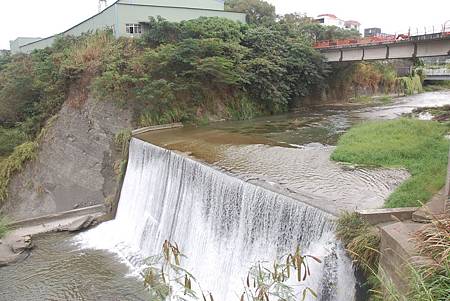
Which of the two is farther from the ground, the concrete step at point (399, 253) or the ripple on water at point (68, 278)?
the concrete step at point (399, 253)

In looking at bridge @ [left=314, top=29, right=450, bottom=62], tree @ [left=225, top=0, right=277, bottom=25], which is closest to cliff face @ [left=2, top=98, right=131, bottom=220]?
bridge @ [left=314, top=29, right=450, bottom=62]

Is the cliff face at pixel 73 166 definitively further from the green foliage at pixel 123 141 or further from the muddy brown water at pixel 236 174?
the muddy brown water at pixel 236 174

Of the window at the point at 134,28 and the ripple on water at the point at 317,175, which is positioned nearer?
the ripple on water at the point at 317,175

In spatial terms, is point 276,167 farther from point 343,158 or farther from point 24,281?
point 24,281

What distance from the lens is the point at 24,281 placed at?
9.89 meters

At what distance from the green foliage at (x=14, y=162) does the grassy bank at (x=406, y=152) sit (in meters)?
12.7

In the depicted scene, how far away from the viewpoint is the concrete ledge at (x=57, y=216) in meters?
13.6

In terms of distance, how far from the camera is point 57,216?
14.1 m

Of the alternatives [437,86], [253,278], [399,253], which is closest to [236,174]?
[399,253]

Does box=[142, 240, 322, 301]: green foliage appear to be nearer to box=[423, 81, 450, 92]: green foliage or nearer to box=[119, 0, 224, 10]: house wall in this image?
box=[119, 0, 224, 10]: house wall

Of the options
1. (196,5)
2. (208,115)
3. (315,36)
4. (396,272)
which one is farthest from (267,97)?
Result: (396,272)

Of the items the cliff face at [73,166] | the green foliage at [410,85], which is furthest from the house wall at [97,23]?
the green foliage at [410,85]

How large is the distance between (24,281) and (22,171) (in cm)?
767

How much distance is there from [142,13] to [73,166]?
9533mm
